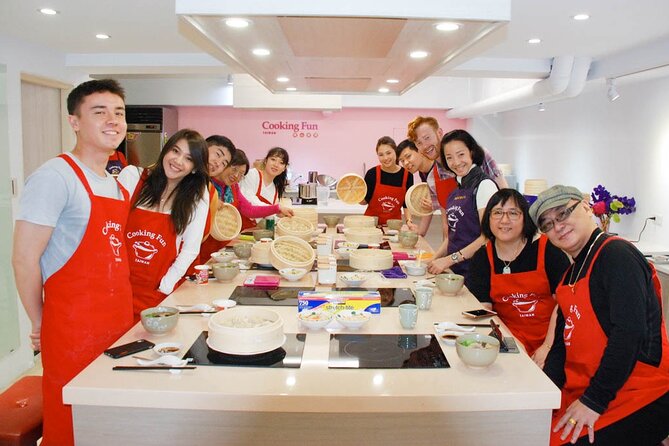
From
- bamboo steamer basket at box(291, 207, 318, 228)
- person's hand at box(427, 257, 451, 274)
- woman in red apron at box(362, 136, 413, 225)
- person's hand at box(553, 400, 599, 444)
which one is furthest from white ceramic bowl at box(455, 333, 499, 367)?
woman in red apron at box(362, 136, 413, 225)

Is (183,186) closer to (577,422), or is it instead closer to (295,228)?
(295,228)

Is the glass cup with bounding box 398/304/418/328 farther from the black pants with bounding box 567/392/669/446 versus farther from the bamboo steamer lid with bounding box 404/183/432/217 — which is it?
the bamboo steamer lid with bounding box 404/183/432/217

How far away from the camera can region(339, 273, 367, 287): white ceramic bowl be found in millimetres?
2855

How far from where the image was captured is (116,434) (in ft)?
5.49

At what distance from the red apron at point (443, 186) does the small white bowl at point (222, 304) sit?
2090 mm

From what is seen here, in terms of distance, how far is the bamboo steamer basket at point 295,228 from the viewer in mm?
3906

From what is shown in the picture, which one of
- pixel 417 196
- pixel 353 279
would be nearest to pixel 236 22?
pixel 353 279

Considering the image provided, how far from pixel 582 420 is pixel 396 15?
157 cm

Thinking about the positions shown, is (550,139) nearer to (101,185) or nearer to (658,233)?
(658,233)

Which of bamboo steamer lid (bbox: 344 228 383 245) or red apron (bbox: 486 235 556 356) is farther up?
bamboo steamer lid (bbox: 344 228 383 245)

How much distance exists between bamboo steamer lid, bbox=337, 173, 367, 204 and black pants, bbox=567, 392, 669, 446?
3.39 metres

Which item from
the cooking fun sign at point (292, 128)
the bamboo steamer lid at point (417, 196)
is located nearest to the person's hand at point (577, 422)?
the bamboo steamer lid at point (417, 196)

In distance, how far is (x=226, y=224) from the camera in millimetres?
3725

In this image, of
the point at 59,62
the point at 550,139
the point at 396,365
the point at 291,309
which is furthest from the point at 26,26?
the point at 550,139
